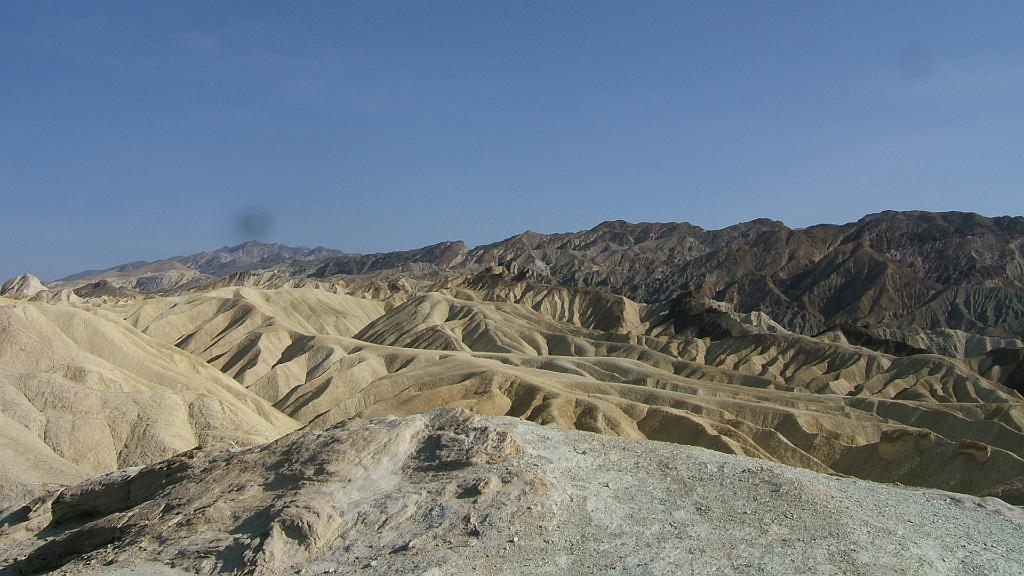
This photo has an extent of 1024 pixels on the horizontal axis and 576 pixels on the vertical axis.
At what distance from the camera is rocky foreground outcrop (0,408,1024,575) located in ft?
55.2

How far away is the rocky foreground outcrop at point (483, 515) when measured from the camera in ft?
55.2

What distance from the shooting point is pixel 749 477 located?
826 inches

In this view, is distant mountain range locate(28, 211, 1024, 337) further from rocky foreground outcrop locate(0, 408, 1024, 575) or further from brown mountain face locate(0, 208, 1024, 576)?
rocky foreground outcrop locate(0, 408, 1024, 575)

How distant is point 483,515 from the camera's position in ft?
58.5

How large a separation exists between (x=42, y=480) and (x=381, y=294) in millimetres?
133610

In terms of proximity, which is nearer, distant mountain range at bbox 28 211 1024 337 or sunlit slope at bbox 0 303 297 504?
sunlit slope at bbox 0 303 297 504

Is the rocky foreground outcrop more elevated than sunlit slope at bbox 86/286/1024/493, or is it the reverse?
the rocky foreground outcrop

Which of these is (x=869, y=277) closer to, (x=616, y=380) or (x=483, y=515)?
(x=616, y=380)

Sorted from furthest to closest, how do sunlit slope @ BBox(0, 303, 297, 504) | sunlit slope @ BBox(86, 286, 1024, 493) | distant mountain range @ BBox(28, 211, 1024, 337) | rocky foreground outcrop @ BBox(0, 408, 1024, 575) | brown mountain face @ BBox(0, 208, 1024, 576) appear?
distant mountain range @ BBox(28, 211, 1024, 337) → sunlit slope @ BBox(86, 286, 1024, 493) → sunlit slope @ BBox(0, 303, 297, 504) → brown mountain face @ BBox(0, 208, 1024, 576) → rocky foreground outcrop @ BBox(0, 408, 1024, 575)

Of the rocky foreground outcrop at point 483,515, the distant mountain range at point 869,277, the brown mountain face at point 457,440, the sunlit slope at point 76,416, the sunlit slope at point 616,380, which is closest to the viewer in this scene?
the rocky foreground outcrop at point 483,515

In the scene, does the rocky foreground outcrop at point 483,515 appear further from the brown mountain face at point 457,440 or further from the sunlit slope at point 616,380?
the sunlit slope at point 616,380

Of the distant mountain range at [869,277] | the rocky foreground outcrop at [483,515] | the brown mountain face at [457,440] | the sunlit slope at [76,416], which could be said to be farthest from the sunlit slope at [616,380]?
the distant mountain range at [869,277]

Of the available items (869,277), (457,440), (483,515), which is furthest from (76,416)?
(869,277)

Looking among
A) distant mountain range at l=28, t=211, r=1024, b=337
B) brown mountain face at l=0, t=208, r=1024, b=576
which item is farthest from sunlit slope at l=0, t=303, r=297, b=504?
distant mountain range at l=28, t=211, r=1024, b=337
